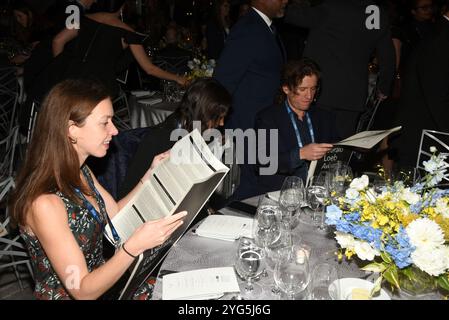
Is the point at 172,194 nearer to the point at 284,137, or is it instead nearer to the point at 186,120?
the point at 186,120

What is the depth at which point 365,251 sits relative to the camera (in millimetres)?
1398

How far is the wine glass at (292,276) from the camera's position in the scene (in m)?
1.42

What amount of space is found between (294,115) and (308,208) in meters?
0.91

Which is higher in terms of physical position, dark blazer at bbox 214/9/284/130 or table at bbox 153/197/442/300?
dark blazer at bbox 214/9/284/130

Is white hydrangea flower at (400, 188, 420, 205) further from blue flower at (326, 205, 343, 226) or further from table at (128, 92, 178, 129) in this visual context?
table at (128, 92, 178, 129)

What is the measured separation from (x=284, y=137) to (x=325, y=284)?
1517 mm

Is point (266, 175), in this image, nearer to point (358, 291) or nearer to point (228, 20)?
point (358, 291)

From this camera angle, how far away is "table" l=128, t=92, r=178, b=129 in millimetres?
4180

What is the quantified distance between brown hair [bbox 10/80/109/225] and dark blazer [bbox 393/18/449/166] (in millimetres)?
2295

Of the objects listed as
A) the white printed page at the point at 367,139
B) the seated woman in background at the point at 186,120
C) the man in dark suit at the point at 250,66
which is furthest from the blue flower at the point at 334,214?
the man in dark suit at the point at 250,66

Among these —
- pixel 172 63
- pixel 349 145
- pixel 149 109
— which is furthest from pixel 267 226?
pixel 172 63

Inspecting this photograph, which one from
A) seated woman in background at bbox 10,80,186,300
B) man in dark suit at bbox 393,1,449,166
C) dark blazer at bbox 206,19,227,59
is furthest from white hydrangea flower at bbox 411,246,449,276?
dark blazer at bbox 206,19,227,59

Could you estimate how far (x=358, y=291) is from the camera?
4.64 feet

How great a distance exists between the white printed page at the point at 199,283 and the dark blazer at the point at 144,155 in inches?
38.3
